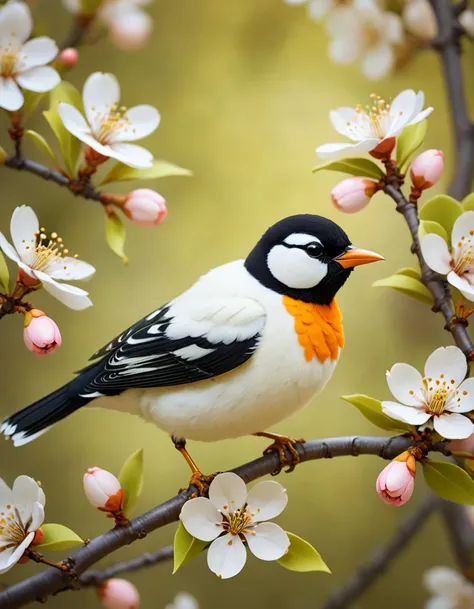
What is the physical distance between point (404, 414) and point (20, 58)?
48 cm

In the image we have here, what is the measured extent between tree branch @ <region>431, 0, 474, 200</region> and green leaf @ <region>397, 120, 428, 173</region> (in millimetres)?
266

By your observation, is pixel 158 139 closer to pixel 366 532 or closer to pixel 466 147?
pixel 466 147

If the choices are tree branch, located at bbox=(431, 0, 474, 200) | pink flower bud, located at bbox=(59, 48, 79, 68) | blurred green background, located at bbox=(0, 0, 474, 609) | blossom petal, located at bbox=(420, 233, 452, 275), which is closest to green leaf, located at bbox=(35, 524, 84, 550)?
blossom petal, located at bbox=(420, 233, 452, 275)

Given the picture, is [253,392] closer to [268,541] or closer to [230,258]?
[268,541]

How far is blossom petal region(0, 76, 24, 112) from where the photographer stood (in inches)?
27.9

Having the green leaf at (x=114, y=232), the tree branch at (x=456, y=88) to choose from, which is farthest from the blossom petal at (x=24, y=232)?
the tree branch at (x=456, y=88)

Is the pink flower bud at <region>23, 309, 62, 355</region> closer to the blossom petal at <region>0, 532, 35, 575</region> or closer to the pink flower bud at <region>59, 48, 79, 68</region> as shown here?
the blossom petal at <region>0, 532, 35, 575</region>

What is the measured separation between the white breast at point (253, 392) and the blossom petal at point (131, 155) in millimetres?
146

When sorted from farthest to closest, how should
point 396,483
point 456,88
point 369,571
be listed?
1. point 369,571
2. point 456,88
3. point 396,483

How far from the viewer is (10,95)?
0.73m

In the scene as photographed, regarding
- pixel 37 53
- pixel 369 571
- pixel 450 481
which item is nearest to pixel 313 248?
pixel 450 481

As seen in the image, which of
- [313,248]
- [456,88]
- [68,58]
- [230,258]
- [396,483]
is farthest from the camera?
[230,258]

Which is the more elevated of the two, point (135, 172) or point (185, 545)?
point (135, 172)

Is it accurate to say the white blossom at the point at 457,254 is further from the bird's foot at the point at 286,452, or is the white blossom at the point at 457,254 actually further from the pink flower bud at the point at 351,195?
the bird's foot at the point at 286,452
